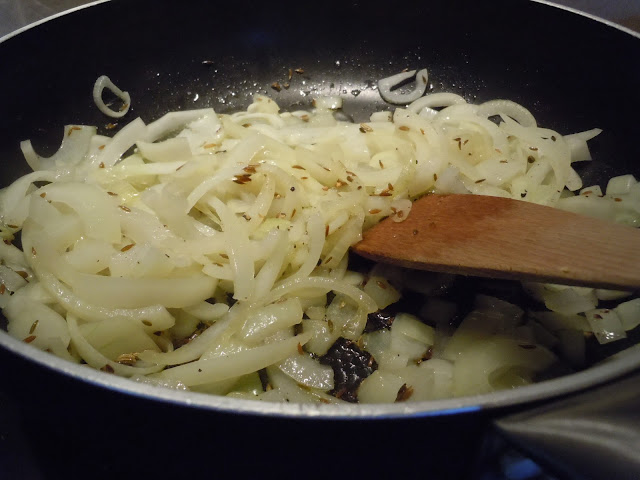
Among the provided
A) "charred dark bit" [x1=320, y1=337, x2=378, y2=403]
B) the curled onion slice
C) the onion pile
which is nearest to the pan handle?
the onion pile

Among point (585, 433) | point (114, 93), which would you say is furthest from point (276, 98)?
point (585, 433)

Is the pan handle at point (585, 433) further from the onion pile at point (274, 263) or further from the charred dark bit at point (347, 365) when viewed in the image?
the charred dark bit at point (347, 365)

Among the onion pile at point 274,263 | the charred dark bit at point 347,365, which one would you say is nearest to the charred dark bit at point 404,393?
the onion pile at point 274,263

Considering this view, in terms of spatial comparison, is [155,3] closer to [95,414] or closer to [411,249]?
[411,249]

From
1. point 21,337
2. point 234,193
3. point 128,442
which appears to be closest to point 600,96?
point 234,193

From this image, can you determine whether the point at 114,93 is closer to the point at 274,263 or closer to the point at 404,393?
the point at 274,263
